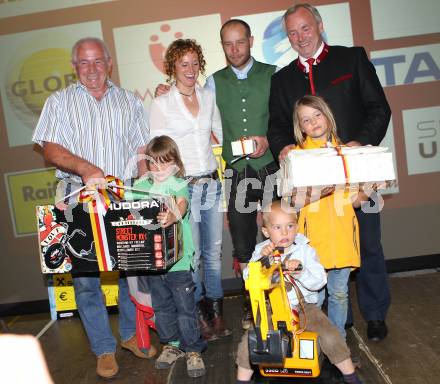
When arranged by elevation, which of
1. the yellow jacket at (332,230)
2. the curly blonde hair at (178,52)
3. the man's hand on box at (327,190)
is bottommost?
the yellow jacket at (332,230)

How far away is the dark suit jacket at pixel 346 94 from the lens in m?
3.29

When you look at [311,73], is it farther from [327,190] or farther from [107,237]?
[107,237]

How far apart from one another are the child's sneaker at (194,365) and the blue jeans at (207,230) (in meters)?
0.53

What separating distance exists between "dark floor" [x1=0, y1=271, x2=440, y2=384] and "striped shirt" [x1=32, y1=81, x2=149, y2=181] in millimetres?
1189

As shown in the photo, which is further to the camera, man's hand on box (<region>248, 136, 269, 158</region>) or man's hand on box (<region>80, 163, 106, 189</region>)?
man's hand on box (<region>248, 136, 269, 158</region>)

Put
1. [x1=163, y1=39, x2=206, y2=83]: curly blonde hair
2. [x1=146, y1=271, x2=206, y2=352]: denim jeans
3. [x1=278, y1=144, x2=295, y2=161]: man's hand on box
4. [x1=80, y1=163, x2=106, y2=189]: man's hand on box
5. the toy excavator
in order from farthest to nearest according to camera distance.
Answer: [x1=163, y1=39, x2=206, y2=83]: curly blonde hair, [x1=146, y1=271, x2=206, y2=352]: denim jeans, [x1=278, y1=144, x2=295, y2=161]: man's hand on box, [x1=80, y1=163, x2=106, y2=189]: man's hand on box, the toy excavator

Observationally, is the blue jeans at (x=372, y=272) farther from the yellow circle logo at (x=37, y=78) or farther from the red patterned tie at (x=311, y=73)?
the yellow circle logo at (x=37, y=78)

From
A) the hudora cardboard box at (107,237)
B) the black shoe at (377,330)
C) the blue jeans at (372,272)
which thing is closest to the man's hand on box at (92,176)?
the hudora cardboard box at (107,237)

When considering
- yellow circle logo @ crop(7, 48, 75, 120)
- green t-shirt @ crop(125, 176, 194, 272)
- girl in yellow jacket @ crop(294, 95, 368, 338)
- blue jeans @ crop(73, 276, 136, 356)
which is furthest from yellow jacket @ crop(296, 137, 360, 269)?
yellow circle logo @ crop(7, 48, 75, 120)

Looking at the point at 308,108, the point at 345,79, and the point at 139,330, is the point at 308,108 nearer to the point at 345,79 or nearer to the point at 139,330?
the point at 345,79

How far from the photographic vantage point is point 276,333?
2400mm

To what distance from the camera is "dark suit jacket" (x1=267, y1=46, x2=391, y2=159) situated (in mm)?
3289

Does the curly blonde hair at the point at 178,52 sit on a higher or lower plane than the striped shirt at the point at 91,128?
higher

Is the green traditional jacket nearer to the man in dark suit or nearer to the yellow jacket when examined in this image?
the man in dark suit
